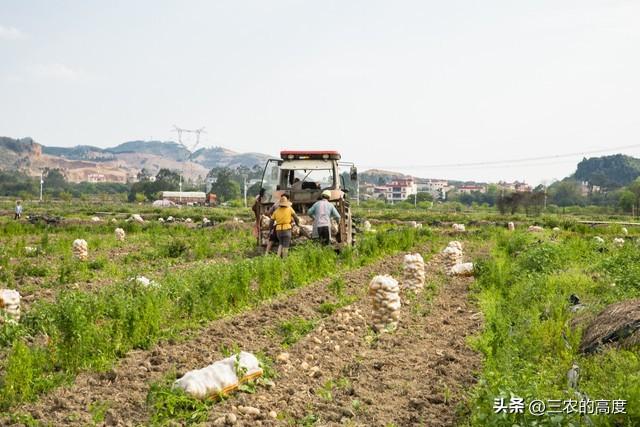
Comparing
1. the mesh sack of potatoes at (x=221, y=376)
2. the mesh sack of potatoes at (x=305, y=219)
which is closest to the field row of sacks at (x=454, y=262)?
the mesh sack of potatoes at (x=305, y=219)

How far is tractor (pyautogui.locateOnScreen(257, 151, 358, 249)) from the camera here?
14688 mm

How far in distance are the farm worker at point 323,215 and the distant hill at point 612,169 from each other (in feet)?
430

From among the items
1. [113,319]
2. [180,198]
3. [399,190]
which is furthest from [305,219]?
[399,190]

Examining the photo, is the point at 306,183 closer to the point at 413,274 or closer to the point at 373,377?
the point at 413,274

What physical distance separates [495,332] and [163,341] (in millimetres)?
3579

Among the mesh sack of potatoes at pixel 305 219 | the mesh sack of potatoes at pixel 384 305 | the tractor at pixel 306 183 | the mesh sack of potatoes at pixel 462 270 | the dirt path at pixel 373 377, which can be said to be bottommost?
the mesh sack of potatoes at pixel 462 270

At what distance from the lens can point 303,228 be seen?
14727 mm

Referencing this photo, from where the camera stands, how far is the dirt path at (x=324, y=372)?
197 inches

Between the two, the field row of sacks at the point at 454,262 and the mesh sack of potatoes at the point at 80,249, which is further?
the mesh sack of potatoes at the point at 80,249

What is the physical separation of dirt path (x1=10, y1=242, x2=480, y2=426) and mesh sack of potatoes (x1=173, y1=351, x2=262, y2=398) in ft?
0.44

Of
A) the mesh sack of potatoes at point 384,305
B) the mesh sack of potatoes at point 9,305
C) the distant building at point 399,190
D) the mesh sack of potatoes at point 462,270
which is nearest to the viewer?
the mesh sack of potatoes at point 9,305

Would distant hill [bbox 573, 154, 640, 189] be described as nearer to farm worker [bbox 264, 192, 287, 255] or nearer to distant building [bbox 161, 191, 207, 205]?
distant building [bbox 161, 191, 207, 205]

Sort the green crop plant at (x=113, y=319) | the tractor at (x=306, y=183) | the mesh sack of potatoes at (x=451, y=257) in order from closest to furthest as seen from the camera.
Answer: the green crop plant at (x=113, y=319) < the mesh sack of potatoes at (x=451, y=257) < the tractor at (x=306, y=183)

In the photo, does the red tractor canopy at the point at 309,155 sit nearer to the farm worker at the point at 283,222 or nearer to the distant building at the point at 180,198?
the farm worker at the point at 283,222
